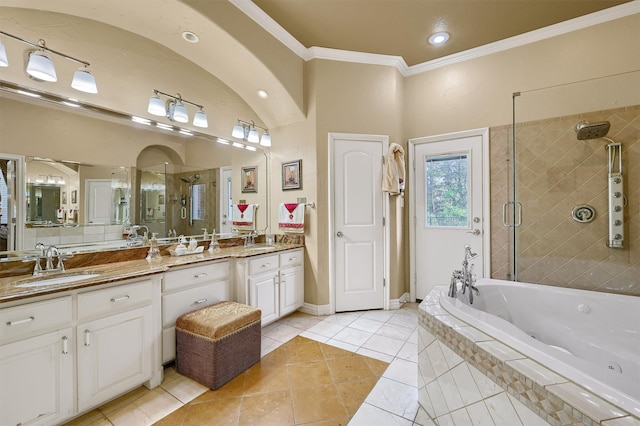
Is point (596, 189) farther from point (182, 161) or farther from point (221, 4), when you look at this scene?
point (182, 161)

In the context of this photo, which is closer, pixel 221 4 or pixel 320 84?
pixel 221 4

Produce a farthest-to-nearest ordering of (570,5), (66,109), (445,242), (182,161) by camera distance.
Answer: (445,242), (182,161), (570,5), (66,109)

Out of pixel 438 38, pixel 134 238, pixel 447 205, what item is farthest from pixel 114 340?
pixel 438 38

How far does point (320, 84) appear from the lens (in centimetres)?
285

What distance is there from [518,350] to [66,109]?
9.61 ft

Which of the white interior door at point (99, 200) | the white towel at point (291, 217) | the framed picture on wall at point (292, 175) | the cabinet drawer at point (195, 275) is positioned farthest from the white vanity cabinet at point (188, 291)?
the framed picture on wall at point (292, 175)

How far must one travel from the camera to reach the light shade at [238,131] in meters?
2.88

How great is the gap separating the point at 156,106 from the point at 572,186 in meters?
3.60

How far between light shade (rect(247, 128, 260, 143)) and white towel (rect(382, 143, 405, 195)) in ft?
4.98

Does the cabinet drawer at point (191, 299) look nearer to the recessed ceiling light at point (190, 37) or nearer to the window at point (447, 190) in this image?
the recessed ceiling light at point (190, 37)

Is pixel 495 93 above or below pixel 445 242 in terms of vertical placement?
above

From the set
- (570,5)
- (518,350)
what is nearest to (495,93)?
(570,5)

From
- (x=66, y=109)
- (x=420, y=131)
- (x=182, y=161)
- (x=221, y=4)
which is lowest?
(x=182, y=161)

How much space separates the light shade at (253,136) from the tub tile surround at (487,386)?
97.2 inches
